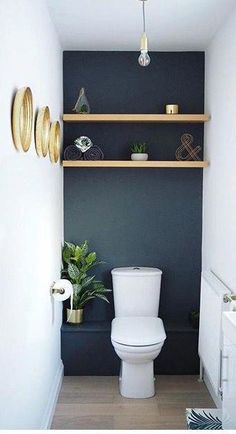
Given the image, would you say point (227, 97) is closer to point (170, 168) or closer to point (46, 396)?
point (170, 168)

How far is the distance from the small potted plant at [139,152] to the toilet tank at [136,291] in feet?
2.70

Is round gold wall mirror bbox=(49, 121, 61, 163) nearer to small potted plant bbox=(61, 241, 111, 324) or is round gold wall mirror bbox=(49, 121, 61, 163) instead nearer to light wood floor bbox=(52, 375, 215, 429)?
small potted plant bbox=(61, 241, 111, 324)

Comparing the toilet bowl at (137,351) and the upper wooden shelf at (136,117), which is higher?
the upper wooden shelf at (136,117)

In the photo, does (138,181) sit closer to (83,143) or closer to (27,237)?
(83,143)

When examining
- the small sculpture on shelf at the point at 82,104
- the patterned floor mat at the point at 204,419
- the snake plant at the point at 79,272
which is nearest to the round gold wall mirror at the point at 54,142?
the small sculpture on shelf at the point at 82,104

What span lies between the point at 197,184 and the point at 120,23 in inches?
55.0

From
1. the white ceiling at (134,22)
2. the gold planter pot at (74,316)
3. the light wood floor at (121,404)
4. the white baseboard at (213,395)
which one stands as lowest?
the light wood floor at (121,404)

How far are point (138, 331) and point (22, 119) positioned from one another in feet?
6.39

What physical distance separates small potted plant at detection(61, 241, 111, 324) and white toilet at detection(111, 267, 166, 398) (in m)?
0.17

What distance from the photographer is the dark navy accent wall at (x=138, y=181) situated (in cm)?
444

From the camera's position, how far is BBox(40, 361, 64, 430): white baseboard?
321cm

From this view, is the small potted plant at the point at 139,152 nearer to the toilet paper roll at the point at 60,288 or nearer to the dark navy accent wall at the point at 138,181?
the dark navy accent wall at the point at 138,181

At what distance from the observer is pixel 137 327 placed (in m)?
3.92

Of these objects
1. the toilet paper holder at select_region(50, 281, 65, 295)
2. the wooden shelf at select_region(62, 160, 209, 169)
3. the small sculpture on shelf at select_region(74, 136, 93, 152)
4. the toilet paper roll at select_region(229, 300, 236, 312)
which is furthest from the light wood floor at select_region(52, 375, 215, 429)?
the small sculpture on shelf at select_region(74, 136, 93, 152)
